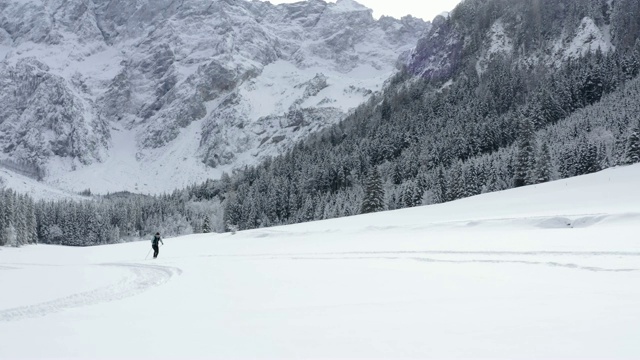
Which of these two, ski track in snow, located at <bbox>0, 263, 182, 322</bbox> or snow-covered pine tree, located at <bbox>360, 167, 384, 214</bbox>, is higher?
snow-covered pine tree, located at <bbox>360, 167, 384, 214</bbox>

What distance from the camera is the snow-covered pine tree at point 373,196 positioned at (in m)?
78.2

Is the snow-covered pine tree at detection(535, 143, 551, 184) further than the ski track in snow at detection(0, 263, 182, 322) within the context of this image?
Yes

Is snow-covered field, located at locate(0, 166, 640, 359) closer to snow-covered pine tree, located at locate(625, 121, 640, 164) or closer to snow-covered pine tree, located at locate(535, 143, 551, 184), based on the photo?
snow-covered pine tree, located at locate(625, 121, 640, 164)

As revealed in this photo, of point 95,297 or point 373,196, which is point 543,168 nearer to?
point 373,196

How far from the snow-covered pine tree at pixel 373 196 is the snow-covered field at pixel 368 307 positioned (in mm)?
56963

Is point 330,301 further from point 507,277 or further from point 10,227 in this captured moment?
point 10,227

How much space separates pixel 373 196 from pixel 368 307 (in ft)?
230

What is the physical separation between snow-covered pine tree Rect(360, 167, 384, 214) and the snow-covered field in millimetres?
56963

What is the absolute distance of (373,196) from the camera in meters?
78.8

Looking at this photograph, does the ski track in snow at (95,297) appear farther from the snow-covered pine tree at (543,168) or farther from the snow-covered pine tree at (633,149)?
the snow-covered pine tree at (633,149)

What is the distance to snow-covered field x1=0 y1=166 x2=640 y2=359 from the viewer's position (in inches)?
255

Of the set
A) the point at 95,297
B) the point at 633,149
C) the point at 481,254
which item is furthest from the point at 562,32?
the point at 95,297

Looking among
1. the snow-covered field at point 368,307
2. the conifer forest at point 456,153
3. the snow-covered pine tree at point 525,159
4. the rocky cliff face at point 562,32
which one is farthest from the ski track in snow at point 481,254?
the rocky cliff face at point 562,32

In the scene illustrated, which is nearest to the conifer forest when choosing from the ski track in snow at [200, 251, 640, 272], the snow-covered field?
the ski track in snow at [200, 251, 640, 272]
